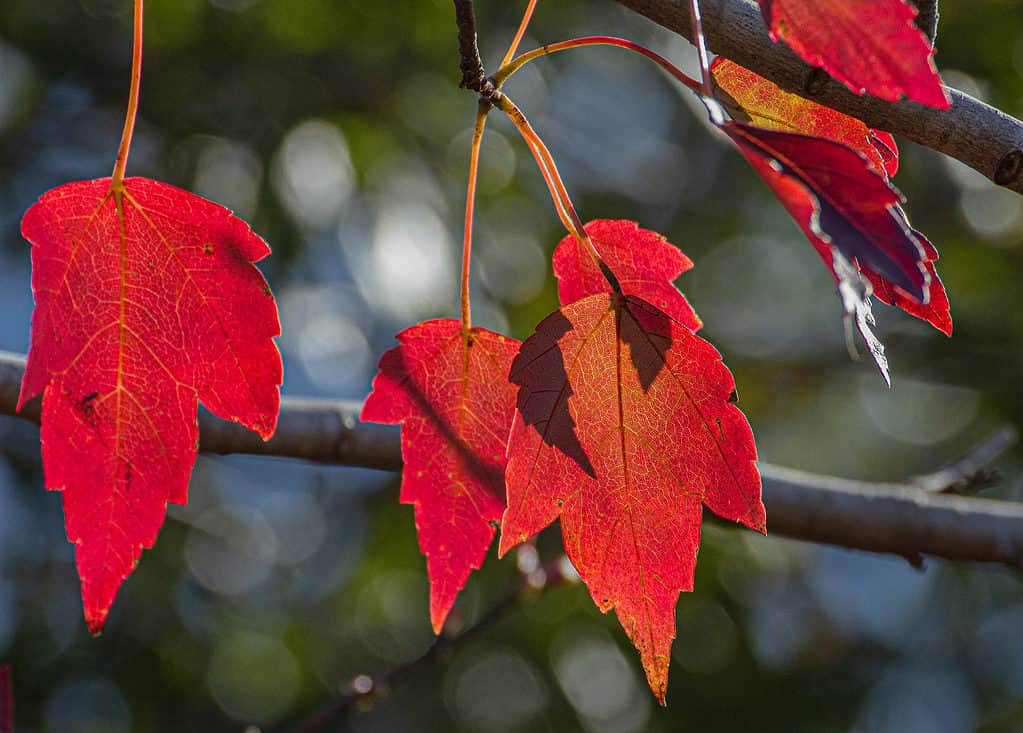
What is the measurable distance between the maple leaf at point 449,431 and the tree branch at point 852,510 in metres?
0.26

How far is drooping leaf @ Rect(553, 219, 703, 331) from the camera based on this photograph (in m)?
0.69

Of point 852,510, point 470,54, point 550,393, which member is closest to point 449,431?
point 550,393

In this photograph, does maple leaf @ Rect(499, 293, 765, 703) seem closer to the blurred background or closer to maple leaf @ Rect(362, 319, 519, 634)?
maple leaf @ Rect(362, 319, 519, 634)

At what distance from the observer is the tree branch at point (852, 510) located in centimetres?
98

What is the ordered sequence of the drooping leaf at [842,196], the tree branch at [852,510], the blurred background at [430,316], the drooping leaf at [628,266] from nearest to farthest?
the drooping leaf at [842,196] < the drooping leaf at [628,266] < the tree branch at [852,510] < the blurred background at [430,316]

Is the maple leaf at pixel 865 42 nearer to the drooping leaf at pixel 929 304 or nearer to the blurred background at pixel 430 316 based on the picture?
the drooping leaf at pixel 929 304

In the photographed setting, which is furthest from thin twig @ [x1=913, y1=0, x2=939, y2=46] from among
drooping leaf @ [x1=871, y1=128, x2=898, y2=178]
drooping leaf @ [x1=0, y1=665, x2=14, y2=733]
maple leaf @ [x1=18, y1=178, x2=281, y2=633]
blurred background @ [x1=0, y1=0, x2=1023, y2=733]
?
blurred background @ [x1=0, y1=0, x2=1023, y2=733]

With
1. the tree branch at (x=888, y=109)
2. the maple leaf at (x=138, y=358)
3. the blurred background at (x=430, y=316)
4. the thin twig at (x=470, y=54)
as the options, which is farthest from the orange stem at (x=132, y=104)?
the blurred background at (x=430, y=316)

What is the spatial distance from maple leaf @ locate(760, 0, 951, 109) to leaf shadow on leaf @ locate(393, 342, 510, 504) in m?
0.35

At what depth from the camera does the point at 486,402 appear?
73 centimetres

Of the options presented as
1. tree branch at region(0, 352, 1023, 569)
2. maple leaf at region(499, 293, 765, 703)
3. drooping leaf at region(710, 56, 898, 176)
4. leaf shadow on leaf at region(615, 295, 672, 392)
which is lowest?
tree branch at region(0, 352, 1023, 569)

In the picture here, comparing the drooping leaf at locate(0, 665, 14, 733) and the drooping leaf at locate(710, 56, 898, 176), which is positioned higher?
the drooping leaf at locate(710, 56, 898, 176)

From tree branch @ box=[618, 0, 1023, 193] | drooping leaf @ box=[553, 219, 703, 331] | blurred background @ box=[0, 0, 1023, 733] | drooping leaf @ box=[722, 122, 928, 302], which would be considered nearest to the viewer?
drooping leaf @ box=[722, 122, 928, 302]

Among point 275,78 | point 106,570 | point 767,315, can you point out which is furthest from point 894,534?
point 767,315
